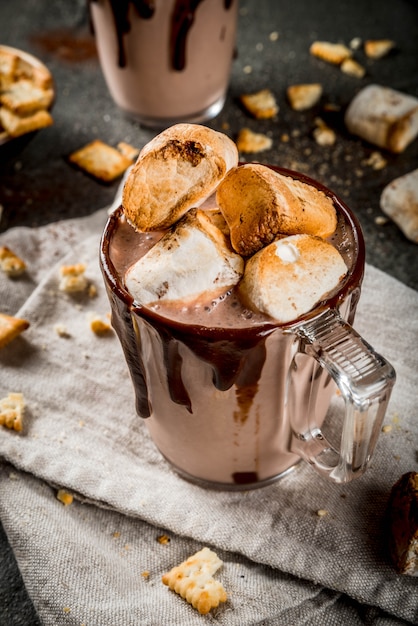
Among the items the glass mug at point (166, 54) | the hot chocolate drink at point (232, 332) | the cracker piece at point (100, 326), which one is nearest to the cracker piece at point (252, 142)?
the glass mug at point (166, 54)

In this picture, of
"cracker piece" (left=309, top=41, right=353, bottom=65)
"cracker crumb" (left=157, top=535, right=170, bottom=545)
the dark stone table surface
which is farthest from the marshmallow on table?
"cracker crumb" (left=157, top=535, right=170, bottom=545)

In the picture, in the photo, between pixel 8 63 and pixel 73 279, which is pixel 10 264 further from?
pixel 8 63

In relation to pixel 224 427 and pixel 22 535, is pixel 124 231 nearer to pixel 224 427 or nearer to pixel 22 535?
pixel 224 427

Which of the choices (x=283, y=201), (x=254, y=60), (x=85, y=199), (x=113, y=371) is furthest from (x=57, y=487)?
(x=254, y=60)

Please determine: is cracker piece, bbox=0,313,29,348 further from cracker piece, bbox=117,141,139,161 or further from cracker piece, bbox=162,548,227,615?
cracker piece, bbox=117,141,139,161

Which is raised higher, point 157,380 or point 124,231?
point 124,231
